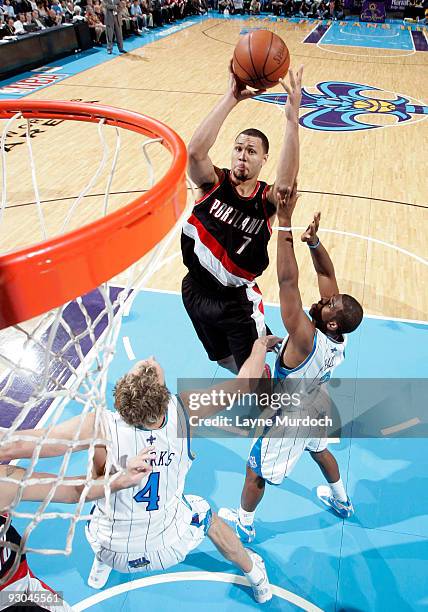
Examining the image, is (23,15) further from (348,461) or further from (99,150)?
(348,461)

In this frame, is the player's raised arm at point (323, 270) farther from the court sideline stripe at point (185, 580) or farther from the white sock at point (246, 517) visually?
the court sideline stripe at point (185, 580)

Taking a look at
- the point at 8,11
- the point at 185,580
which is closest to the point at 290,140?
the point at 185,580

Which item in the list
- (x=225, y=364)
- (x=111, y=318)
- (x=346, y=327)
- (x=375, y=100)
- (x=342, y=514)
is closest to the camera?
(x=111, y=318)

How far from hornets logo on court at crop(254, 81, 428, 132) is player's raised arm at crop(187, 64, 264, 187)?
690 cm

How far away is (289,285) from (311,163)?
19.7ft

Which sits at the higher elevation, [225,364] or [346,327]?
[346,327]

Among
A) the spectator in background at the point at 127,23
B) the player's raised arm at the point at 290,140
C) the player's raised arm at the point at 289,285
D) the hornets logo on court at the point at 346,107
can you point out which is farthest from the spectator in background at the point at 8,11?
the player's raised arm at the point at 289,285

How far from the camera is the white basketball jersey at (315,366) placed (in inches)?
101

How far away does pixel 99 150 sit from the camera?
8109mm

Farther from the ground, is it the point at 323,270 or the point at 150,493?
the point at 323,270

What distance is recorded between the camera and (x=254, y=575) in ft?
8.65

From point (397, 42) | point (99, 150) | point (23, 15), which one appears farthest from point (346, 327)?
point (397, 42)

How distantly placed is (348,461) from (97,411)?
209 centimetres

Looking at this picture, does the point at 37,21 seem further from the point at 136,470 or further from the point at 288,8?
the point at 136,470
